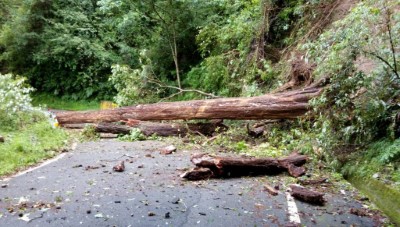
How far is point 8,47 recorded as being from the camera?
65.9ft

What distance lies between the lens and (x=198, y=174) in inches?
223

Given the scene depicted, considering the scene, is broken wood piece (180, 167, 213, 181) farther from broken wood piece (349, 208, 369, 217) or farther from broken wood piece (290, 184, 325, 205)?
broken wood piece (349, 208, 369, 217)

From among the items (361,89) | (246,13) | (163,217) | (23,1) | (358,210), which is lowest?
(358,210)

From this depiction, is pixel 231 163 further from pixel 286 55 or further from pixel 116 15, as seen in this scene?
pixel 116 15

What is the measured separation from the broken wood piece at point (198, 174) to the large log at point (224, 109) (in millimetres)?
3269

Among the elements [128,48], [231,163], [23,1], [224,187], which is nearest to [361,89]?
[231,163]

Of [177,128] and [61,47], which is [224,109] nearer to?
[177,128]

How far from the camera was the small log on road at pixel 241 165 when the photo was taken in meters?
5.73

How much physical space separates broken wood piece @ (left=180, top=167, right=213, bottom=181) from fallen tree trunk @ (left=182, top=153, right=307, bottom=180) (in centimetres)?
6

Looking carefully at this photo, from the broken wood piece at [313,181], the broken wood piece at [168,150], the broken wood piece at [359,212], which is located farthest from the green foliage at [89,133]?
the broken wood piece at [359,212]

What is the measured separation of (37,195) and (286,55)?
8.34 meters

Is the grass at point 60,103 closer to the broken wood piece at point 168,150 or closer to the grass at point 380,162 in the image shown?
the broken wood piece at point 168,150

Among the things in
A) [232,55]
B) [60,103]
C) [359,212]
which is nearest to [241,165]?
[359,212]

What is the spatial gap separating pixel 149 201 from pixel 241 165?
1.78 meters
